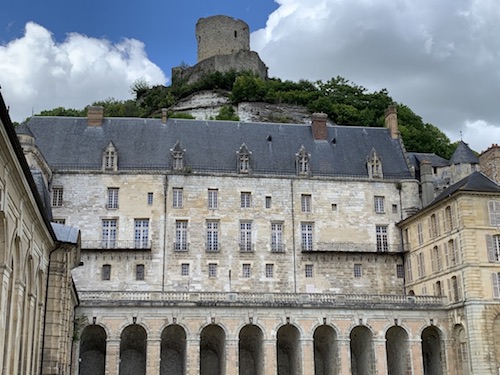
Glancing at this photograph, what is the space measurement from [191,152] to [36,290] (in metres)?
24.4

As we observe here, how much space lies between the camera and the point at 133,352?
38.5 meters

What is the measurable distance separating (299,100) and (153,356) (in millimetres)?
42677

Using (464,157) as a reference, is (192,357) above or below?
below

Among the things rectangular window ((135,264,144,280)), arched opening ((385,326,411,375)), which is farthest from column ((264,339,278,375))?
rectangular window ((135,264,144,280))

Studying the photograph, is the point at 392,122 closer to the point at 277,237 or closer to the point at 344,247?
the point at 344,247

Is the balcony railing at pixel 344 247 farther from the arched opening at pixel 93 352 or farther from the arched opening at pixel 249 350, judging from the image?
the arched opening at pixel 93 352

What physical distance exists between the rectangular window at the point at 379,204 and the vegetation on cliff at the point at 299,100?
58.2 ft

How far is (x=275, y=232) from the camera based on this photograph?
140 ft

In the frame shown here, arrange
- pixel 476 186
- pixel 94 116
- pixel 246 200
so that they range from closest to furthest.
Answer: pixel 476 186
pixel 246 200
pixel 94 116

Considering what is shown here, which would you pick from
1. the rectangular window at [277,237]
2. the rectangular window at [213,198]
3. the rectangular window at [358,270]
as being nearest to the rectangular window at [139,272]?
the rectangular window at [213,198]

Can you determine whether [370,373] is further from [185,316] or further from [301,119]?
Result: [301,119]

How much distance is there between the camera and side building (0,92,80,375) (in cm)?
1476

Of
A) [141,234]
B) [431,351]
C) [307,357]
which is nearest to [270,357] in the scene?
[307,357]

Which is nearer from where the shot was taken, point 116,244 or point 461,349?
point 461,349
